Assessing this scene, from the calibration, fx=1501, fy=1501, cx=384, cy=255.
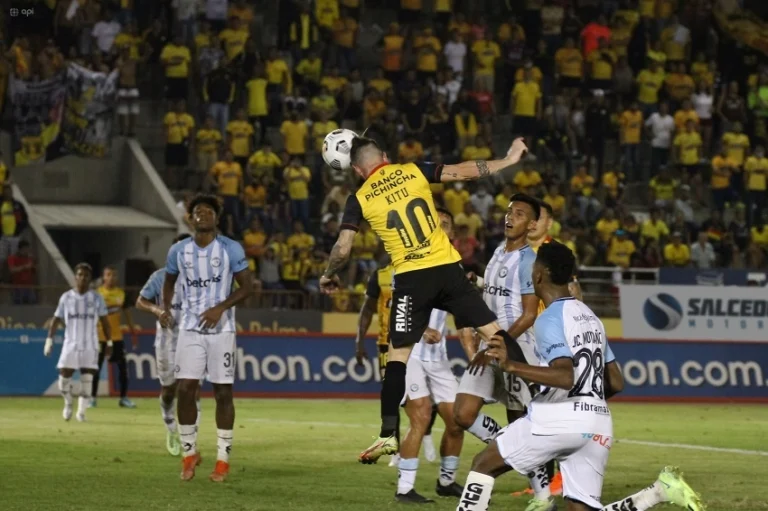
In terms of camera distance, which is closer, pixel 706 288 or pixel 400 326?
pixel 400 326

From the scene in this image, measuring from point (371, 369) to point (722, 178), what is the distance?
12280mm

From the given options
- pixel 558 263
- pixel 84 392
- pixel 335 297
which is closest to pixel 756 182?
pixel 335 297

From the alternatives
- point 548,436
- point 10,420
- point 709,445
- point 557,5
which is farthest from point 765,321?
point 548,436

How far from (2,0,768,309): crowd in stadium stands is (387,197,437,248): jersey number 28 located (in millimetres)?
19027

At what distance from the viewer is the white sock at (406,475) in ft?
40.4

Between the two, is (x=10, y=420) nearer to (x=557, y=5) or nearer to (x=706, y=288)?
(x=706, y=288)

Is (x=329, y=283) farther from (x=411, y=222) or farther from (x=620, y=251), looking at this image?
(x=620, y=251)

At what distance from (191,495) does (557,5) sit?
28992 mm

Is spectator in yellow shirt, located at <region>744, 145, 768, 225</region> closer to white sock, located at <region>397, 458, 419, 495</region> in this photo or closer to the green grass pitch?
the green grass pitch

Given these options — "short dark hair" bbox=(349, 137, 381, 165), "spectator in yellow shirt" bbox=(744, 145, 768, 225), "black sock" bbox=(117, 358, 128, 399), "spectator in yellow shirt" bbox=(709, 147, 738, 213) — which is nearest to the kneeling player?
"black sock" bbox=(117, 358, 128, 399)

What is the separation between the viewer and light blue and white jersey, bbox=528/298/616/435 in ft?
29.3

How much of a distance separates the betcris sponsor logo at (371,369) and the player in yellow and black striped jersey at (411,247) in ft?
53.8

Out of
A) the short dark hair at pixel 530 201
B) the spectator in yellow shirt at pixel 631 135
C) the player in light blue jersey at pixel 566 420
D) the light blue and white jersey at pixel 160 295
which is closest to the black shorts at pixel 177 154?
the spectator in yellow shirt at pixel 631 135

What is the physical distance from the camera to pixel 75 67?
31.8 meters
